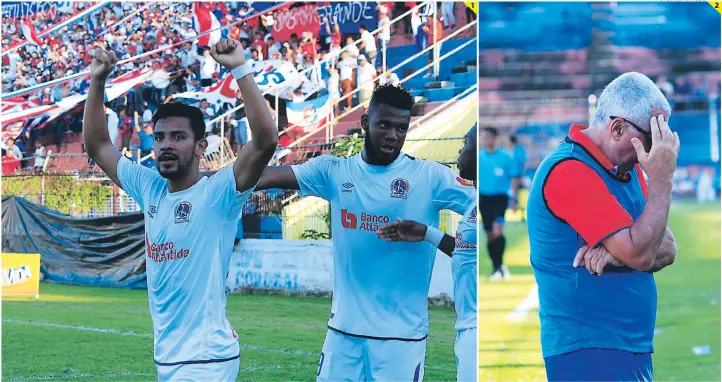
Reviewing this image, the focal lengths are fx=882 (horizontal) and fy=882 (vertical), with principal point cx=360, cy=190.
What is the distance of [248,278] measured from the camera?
4359 mm

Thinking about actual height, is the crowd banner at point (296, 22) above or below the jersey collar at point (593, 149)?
above

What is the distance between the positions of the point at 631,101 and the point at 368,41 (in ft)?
6.06

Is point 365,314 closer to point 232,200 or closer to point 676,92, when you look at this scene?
point 232,200

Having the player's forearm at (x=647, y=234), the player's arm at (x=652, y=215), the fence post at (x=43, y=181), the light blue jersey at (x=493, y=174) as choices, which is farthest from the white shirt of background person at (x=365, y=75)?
the player's forearm at (x=647, y=234)

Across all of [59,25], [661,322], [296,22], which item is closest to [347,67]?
[296,22]

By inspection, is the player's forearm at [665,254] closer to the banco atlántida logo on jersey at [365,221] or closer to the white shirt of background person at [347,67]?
the banco atlántida logo on jersey at [365,221]

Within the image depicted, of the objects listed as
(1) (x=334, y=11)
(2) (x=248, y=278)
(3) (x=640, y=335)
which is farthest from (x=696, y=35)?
(3) (x=640, y=335)

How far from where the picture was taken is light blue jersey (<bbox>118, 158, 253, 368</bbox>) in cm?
313

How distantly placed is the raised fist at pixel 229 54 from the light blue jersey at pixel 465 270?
1216 millimetres

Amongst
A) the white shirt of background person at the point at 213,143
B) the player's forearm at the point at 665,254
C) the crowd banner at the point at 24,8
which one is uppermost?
the crowd banner at the point at 24,8

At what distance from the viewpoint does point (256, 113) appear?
284 centimetres

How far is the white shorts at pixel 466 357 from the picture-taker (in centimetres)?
370

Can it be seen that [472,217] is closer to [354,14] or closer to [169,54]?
[354,14]

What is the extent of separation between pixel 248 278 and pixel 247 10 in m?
1.38
